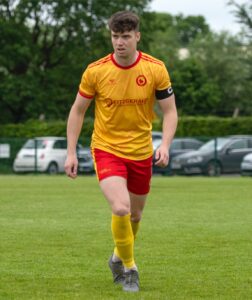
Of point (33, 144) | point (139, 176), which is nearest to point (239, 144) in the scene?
point (33, 144)

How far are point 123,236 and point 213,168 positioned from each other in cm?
3156

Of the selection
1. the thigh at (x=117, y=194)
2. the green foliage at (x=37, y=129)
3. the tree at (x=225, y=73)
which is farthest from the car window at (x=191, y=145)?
the tree at (x=225, y=73)

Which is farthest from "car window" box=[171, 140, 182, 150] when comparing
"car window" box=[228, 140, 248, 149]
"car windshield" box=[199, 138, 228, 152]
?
"car window" box=[228, 140, 248, 149]

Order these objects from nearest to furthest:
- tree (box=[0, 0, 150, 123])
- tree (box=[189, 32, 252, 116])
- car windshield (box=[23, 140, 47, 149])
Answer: car windshield (box=[23, 140, 47, 149]), tree (box=[0, 0, 150, 123]), tree (box=[189, 32, 252, 116])

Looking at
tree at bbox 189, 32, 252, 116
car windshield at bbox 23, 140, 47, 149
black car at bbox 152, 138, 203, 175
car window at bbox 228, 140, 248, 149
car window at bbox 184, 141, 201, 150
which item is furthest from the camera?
tree at bbox 189, 32, 252, 116

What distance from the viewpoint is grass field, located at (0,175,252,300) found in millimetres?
8414

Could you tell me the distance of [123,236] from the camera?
8.28 meters

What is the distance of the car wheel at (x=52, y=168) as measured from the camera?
41.0 metres

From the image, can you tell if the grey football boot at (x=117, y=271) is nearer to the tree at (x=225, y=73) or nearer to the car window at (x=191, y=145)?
the car window at (x=191, y=145)

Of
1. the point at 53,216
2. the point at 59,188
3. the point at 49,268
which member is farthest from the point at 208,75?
the point at 49,268

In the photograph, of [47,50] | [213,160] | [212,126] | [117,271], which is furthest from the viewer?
[47,50]

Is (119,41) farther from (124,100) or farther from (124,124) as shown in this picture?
(124,124)

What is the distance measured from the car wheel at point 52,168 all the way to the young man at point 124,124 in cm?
3250

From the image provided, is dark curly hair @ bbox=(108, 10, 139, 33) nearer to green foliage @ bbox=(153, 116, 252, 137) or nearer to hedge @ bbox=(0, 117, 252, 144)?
hedge @ bbox=(0, 117, 252, 144)
